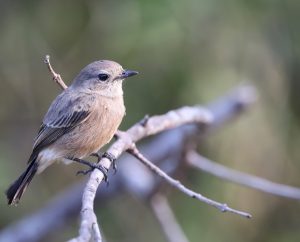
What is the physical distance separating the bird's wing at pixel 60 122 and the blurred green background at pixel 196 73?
162 cm

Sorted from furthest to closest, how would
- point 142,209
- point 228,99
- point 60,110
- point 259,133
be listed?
point 142,209 < point 259,133 < point 228,99 < point 60,110

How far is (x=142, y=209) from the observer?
719cm

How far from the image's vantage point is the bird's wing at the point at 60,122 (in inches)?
190

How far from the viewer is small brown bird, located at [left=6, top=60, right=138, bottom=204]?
471 centimetres

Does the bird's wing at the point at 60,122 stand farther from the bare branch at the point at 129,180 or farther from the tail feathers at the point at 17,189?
the bare branch at the point at 129,180

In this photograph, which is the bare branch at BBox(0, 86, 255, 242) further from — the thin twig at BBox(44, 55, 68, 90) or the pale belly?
the thin twig at BBox(44, 55, 68, 90)

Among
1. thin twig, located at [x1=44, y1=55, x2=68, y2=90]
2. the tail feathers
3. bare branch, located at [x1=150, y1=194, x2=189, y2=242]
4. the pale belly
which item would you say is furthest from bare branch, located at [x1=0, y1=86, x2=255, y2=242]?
thin twig, located at [x1=44, y1=55, x2=68, y2=90]

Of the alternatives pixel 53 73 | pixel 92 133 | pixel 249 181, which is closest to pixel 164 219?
pixel 249 181

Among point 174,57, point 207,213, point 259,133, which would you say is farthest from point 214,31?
point 207,213

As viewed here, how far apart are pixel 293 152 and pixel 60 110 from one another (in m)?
2.75

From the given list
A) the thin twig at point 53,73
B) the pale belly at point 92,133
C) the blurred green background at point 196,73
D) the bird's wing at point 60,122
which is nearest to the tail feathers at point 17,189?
the bird's wing at point 60,122

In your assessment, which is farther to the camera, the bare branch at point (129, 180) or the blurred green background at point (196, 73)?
the blurred green background at point (196, 73)

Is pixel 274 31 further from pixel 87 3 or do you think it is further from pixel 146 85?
pixel 87 3

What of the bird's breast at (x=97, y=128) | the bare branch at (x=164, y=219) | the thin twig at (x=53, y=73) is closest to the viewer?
the thin twig at (x=53, y=73)
